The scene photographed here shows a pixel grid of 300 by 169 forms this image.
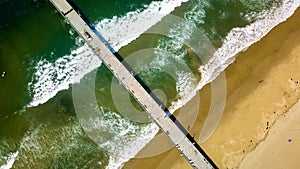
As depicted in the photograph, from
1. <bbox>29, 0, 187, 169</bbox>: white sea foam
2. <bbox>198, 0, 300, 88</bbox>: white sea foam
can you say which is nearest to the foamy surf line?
<bbox>198, 0, 300, 88</bbox>: white sea foam

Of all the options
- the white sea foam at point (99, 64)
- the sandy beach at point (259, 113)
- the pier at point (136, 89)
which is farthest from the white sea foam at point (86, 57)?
the sandy beach at point (259, 113)

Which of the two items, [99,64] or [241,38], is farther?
[241,38]

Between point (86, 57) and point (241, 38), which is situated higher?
point (86, 57)

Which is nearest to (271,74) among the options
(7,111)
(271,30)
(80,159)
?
(271,30)

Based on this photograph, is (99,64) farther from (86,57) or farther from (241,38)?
(241,38)

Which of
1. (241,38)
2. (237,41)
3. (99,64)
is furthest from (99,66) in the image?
(241,38)

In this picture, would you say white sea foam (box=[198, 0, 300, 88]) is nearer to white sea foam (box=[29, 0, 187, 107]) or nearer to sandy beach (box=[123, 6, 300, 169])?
sandy beach (box=[123, 6, 300, 169])
